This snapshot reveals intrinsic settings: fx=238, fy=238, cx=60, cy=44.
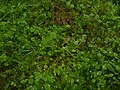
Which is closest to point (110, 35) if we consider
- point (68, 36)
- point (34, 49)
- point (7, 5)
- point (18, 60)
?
point (68, 36)

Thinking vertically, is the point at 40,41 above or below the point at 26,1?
below

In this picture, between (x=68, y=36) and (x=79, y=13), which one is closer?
(x=68, y=36)

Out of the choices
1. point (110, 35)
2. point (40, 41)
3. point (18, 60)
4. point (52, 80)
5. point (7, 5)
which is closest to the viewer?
point (52, 80)

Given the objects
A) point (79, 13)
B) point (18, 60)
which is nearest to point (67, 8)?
point (79, 13)

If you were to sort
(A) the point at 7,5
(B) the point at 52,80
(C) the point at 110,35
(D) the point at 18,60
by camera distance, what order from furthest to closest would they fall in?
(A) the point at 7,5 < (C) the point at 110,35 < (D) the point at 18,60 < (B) the point at 52,80

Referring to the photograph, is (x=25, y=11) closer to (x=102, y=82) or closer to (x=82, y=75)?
(x=82, y=75)

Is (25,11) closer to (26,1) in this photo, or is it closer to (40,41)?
(26,1)
